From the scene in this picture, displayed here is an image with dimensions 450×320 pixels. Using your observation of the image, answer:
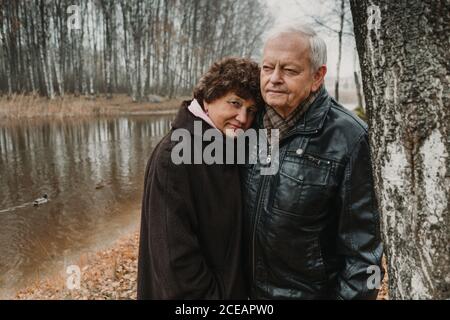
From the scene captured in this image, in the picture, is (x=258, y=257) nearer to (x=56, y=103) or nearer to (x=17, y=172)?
(x=17, y=172)

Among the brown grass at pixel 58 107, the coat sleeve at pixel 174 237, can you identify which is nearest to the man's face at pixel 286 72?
the coat sleeve at pixel 174 237

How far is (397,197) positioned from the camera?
153cm

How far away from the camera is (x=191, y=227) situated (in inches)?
79.0

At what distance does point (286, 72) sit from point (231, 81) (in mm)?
301

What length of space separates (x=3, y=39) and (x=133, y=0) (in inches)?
407

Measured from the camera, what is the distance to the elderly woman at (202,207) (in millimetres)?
1953

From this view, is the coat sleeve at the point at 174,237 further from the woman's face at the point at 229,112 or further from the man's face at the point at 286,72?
the man's face at the point at 286,72

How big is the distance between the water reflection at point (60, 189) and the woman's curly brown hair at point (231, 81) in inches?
219

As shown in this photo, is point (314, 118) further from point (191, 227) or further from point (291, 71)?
point (191, 227)

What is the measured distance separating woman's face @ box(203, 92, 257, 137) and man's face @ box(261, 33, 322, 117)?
15cm

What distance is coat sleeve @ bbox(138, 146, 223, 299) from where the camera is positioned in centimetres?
195

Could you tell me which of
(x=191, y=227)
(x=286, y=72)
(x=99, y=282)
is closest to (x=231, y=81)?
(x=286, y=72)

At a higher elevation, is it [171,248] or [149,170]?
[149,170]

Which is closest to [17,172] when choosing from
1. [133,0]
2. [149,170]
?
[149,170]
